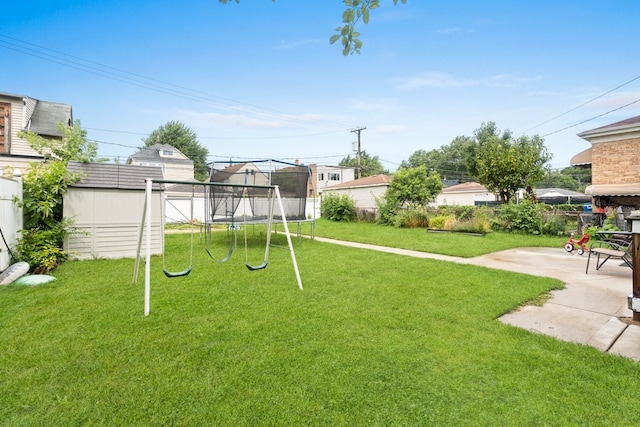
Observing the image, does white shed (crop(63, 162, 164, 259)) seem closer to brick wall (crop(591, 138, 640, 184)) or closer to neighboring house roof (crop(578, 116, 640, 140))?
neighboring house roof (crop(578, 116, 640, 140))

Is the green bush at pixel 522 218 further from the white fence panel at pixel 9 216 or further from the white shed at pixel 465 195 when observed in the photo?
the white shed at pixel 465 195

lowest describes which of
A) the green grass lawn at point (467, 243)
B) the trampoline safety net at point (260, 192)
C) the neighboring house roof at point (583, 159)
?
the green grass lawn at point (467, 243)

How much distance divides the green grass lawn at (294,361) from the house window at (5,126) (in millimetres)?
10682

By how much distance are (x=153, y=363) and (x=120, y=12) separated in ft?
38.6

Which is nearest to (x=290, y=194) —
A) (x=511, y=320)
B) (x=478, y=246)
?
(x=478, y=246)

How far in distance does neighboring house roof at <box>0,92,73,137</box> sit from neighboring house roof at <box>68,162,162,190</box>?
802 centimetres

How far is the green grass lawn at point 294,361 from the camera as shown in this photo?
1.87 metres

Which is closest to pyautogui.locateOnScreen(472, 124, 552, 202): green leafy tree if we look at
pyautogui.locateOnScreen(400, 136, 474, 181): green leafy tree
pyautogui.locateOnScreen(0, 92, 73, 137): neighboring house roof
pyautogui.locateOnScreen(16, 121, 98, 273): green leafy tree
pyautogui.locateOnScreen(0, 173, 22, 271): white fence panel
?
pyautogui.locateOnScreen(16, 121, 98, 273): green leafy tree

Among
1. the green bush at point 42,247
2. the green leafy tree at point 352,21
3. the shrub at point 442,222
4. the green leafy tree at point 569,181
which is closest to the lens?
the green leafy tree at point 352,21

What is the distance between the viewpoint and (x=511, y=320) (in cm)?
331

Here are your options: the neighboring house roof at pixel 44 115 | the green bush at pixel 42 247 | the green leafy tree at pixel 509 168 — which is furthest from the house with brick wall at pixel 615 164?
the neighboring house roof at pixel 44 115

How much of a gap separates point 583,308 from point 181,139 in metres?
49.7

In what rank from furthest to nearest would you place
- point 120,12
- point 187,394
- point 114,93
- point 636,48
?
point 114,93 → point 636,48 → point 120,12 → point 187,394

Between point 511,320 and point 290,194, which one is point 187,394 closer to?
point 511,320
